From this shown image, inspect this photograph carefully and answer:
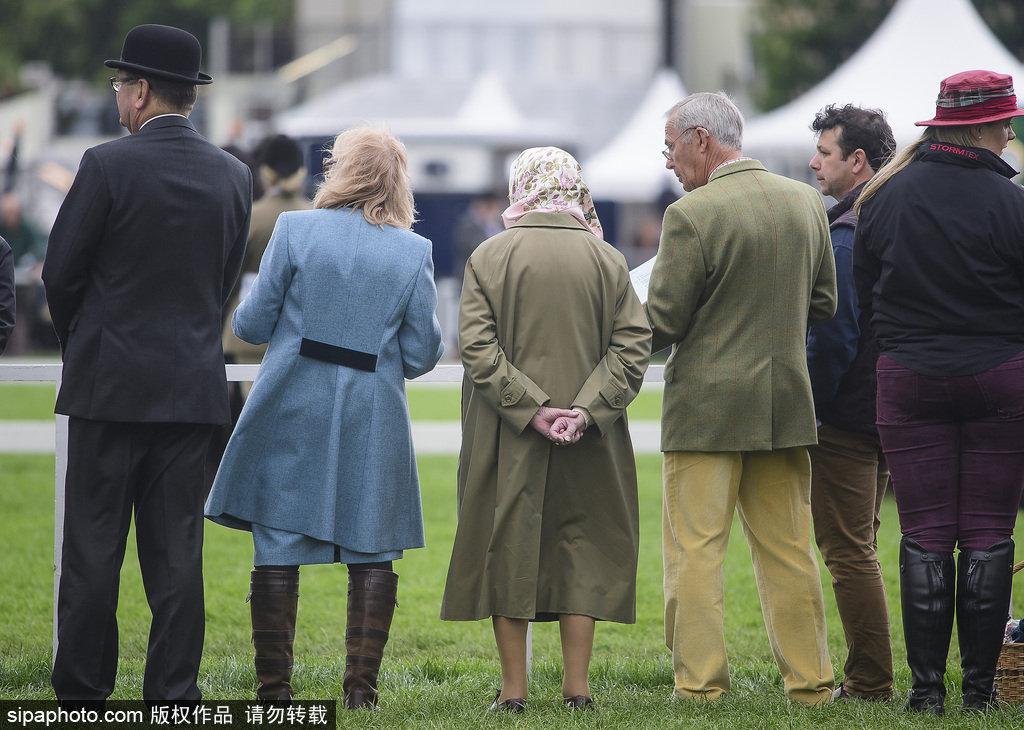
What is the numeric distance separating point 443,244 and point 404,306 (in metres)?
14.7

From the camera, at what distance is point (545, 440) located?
3857 mm

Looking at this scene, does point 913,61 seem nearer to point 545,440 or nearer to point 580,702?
point 545,440

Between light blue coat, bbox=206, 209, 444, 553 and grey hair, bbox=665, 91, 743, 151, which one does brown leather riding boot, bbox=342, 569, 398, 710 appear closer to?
light blue coat, bbox=206, 209, 444, 553

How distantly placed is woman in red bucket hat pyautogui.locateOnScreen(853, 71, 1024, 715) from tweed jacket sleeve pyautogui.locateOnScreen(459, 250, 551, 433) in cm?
116

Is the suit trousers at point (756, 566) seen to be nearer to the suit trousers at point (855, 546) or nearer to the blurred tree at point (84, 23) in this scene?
the suit trousers at point (855, 546)

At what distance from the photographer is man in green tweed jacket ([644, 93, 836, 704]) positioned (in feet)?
12.9

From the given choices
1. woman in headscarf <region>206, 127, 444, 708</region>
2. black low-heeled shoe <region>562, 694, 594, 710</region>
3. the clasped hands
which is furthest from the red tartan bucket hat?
black low-heeled shoe <region>562, 694, 594, 710</region>

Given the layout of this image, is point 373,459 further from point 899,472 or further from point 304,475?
point 899,472

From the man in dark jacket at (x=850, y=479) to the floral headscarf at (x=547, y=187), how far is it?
0.95 meters

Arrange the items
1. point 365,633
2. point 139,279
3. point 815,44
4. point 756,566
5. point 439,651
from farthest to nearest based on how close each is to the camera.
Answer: point 815,44
point 439,651
point 756,566
point 365,633
point 139,279

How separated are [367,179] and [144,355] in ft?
3.14

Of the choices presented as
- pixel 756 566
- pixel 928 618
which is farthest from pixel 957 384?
pixel 756 566

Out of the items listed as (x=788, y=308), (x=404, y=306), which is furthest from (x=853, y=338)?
(x=404, y=306)

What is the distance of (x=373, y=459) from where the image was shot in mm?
3877
